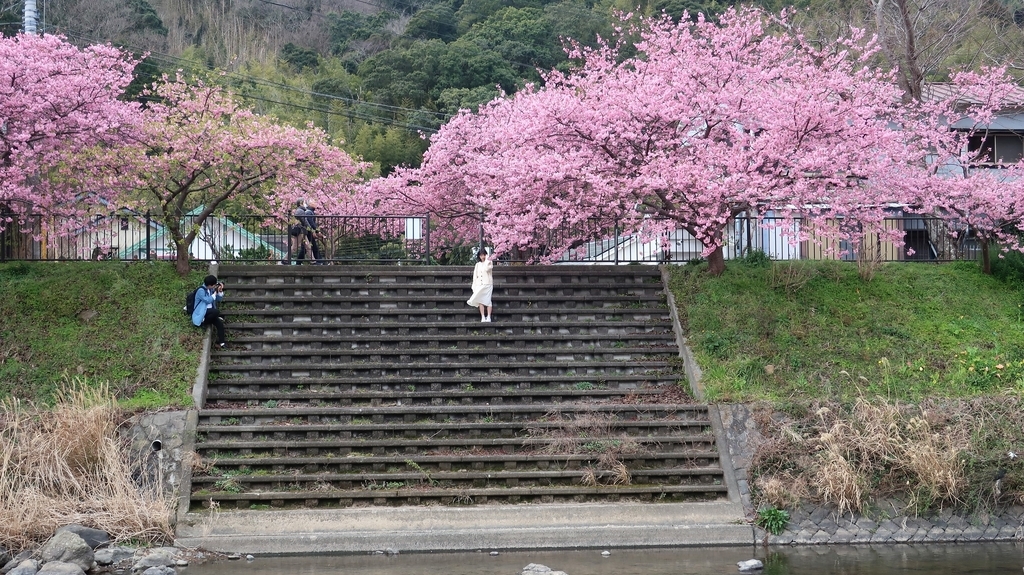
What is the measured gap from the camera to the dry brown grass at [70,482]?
11914 millimetres

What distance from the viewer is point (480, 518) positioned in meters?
12.9

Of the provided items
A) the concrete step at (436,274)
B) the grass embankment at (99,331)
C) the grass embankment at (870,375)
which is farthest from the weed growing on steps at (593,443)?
the grass embankment at (99,331)

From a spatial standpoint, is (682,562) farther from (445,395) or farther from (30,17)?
(30,17)

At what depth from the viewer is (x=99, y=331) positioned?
644 inches

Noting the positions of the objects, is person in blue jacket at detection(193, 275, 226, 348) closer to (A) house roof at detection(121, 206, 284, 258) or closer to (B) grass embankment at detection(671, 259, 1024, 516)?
(A) house roof at detection(121, 206, 284, 258)

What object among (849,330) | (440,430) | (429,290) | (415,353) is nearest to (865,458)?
(849,330)

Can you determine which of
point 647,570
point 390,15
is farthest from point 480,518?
point 390,15

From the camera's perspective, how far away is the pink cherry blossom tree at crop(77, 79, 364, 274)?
58.5 ft

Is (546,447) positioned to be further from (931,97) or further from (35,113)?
(931,97)

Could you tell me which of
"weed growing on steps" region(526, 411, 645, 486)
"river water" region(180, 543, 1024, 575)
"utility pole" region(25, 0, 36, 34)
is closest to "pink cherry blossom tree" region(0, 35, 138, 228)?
"utility pole" region(25, 0, 36, 34)

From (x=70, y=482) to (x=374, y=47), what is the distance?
46.4 metres

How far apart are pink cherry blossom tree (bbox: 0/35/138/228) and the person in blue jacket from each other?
3748 mm

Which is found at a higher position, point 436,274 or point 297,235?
point 297,235

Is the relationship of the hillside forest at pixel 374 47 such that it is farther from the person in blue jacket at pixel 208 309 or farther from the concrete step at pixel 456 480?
the concrete step at pixel 456 480
